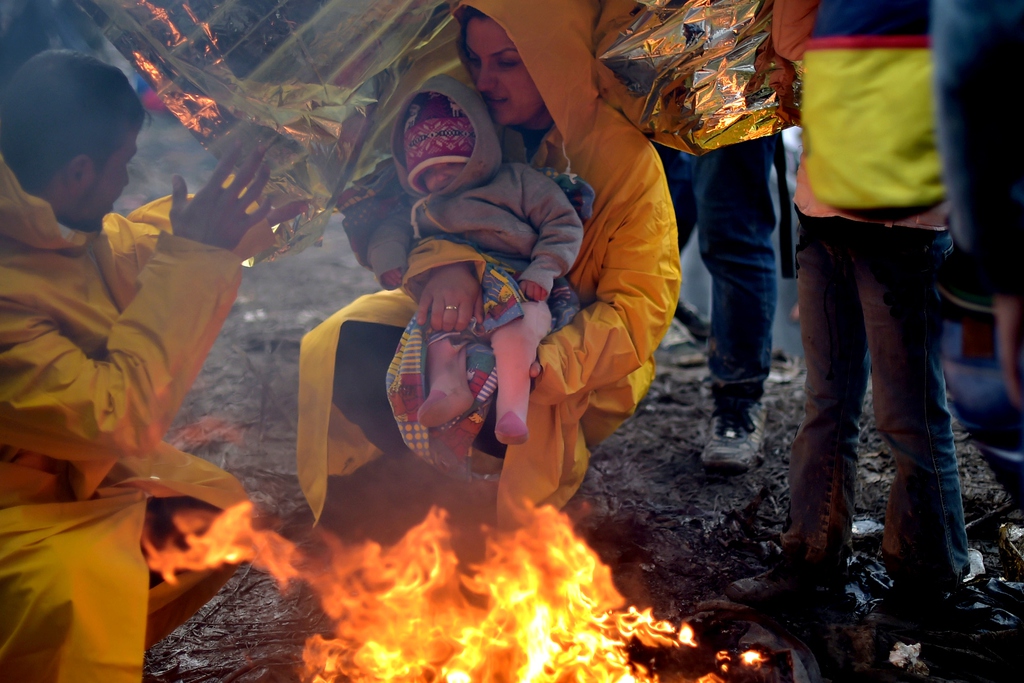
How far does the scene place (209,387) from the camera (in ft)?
12.7

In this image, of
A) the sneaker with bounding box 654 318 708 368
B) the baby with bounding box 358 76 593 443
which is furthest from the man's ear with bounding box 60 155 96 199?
the sneaker with bounding box 654 318 708 368

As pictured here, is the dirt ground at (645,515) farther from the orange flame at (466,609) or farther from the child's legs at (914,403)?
the child's legs at (914,403)

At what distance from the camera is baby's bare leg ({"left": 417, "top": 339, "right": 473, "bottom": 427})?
202 centimetres

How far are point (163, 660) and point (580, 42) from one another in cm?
227

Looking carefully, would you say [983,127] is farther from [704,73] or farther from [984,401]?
[704,73]

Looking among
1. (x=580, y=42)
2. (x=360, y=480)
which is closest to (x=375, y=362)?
(x=360, y=480)

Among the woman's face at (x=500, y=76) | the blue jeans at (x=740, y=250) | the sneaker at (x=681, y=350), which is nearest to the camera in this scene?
the woman's face at (x=500, y=76)

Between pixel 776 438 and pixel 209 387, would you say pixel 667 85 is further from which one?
pixel 209 387

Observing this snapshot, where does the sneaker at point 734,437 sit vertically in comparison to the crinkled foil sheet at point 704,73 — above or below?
below

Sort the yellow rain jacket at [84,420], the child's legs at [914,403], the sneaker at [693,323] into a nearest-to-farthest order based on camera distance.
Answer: the yellow rain jacket at [84,420], the child's legs at [914,403], the sneaker at [693,323]

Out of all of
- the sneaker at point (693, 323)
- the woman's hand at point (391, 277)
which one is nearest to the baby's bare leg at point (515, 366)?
the woman's hand at point (391, 277)

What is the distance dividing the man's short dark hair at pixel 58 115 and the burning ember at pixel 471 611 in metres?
0.98

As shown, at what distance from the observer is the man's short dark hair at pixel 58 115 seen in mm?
1645

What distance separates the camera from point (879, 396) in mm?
1874
